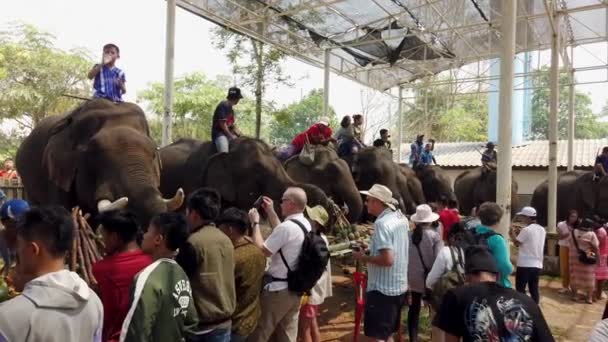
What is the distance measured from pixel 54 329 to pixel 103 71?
5.74 m

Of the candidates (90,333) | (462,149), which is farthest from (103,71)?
(462,149)

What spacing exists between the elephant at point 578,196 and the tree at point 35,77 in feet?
70.2

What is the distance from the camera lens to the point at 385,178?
Result: 486 inches

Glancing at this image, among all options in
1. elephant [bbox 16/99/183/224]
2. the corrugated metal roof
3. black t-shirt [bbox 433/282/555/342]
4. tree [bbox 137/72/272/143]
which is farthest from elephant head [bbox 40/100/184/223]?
tree [bbox 137/72/272/143]

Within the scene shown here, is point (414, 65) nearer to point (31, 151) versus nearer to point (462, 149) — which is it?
point (462, 149)

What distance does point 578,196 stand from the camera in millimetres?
14891

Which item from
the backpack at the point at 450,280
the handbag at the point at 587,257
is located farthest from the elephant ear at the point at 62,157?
the handbag at the point at 587,257

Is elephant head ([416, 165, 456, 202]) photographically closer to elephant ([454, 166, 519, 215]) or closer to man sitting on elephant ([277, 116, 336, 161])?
elephant ([454, 166, 519, 215])

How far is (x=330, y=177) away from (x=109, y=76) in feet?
15.0

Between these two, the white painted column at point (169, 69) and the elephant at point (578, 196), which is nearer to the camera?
the white painted column at point (169, 69)

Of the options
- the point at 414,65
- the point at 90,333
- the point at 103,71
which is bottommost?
the point at 90,333

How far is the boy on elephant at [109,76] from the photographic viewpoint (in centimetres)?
722

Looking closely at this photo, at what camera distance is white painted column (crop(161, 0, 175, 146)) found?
10.2 metres

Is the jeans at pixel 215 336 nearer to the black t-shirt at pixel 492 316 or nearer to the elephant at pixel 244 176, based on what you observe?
the black t-shirt at pixel 492 316
